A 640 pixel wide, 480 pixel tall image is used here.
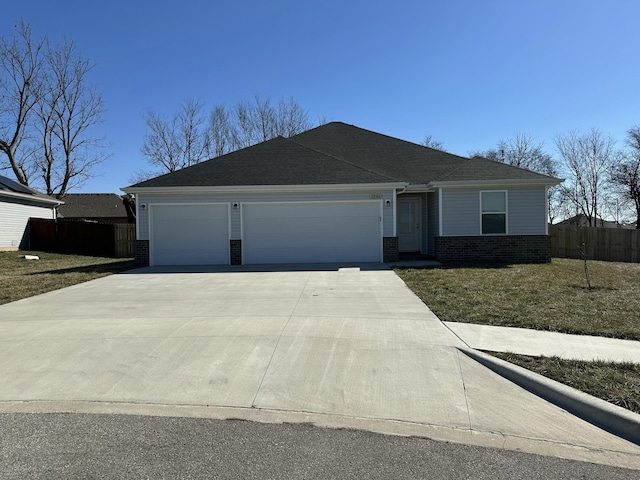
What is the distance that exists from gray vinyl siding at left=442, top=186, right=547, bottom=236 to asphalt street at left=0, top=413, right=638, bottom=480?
1299cm

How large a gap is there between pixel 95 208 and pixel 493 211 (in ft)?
151

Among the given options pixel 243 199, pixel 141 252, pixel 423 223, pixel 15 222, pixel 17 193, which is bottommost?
pixel 141 252

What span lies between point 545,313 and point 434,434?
15.9 ft

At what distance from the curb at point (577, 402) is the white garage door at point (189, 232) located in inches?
477

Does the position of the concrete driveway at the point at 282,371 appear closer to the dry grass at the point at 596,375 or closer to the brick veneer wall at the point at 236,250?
the dry grass at the point at 596,375

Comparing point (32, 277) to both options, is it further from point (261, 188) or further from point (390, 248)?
point (390, 248)

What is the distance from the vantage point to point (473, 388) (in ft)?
14.5

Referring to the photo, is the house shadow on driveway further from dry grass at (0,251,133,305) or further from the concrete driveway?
the concrete driveway

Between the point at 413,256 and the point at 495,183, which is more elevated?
the point at 495,183

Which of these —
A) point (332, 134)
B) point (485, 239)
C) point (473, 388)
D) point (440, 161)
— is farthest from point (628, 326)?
point (332, 134)

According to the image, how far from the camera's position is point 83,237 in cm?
2350

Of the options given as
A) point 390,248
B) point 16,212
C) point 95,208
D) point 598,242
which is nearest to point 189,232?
point 390,248

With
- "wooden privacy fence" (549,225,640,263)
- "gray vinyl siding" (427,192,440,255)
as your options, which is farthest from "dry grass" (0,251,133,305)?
"wooden privacy fence" (549,225,640,263)

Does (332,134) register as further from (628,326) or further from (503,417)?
(503,417)
